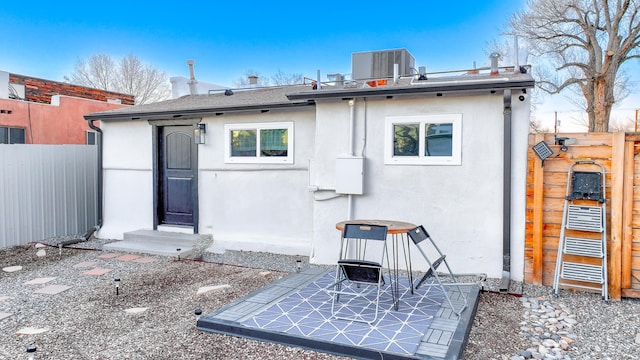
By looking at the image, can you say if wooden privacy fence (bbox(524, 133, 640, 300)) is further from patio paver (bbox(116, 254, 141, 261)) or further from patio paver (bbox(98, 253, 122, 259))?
patio paver (bbox(98, 253, 122, 259))

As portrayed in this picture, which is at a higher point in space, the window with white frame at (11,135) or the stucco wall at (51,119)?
the stucco wall at (51,119)

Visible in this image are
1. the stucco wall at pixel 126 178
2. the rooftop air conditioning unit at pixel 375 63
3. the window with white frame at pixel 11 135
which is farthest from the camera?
the window with white frame at pixel 11 135

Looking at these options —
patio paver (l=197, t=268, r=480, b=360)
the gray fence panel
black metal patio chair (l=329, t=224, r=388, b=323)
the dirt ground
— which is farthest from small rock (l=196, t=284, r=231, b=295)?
the gray fence panel

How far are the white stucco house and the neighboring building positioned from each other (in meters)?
4.55

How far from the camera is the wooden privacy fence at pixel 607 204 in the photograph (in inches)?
205

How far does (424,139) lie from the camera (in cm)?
624

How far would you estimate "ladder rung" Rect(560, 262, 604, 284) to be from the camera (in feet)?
17.2

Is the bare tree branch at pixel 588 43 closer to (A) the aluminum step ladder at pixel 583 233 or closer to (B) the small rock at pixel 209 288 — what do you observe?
(A) the aluminum step ladder at pixel 583 233

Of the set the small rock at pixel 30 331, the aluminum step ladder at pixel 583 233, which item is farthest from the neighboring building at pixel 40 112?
the aluminum step ladder at pixel 583 233

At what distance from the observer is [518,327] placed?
4387 mm

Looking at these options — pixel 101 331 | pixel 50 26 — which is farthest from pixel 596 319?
pixel 50 26

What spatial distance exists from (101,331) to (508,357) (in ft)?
12.7

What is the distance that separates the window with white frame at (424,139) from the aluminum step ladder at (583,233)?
4.87 feet

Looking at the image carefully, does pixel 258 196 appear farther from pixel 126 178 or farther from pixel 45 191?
pixel 45 191
